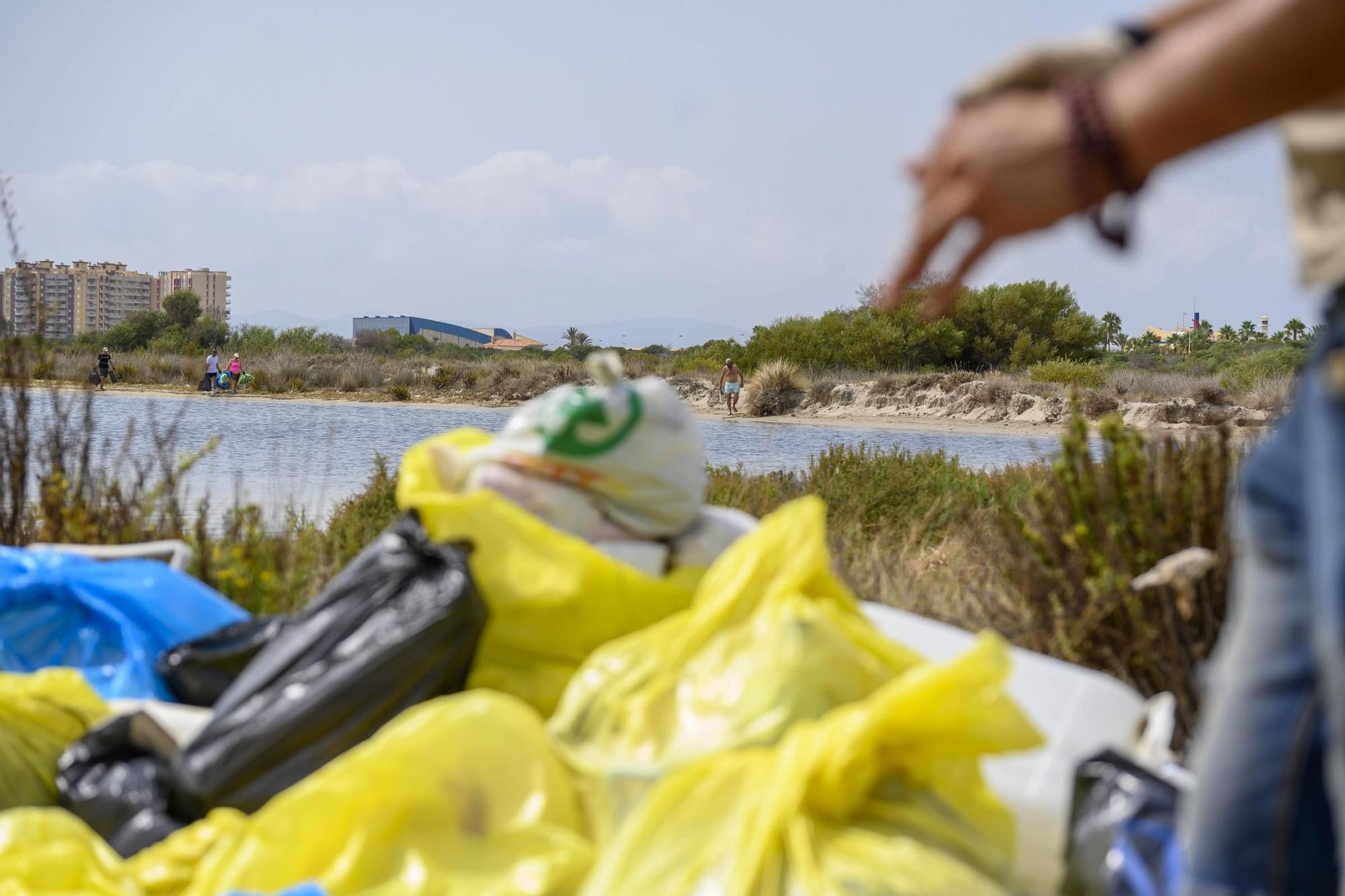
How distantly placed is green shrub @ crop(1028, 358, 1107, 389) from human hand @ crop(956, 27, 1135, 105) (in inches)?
1027

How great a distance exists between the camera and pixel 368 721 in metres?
2.21

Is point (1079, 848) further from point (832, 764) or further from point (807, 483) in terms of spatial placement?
point (807, 483)

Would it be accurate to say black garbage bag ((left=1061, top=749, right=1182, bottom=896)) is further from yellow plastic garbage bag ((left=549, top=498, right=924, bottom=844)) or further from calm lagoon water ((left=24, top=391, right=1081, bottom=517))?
calm lagoon water ((left=24, top=391, right=1081, bottom=517))

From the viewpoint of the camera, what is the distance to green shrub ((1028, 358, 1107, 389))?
2711cm

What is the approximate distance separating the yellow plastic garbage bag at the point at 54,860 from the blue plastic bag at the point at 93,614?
83 centimetres

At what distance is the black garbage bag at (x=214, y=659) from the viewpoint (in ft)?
8.90

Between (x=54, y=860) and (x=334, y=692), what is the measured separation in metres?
0.49

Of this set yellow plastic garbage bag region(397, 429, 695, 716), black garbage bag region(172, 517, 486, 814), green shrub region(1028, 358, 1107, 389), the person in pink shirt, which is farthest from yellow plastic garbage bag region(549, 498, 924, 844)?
the person in pink shirt

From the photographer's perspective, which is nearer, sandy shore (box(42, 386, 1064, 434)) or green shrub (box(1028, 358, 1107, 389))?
sandy shore (box(42, 386, 1064, 434))

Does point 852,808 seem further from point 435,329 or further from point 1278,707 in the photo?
point 435,329

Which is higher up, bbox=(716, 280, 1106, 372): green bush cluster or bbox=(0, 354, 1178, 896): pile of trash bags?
bbox=(716, 280, 1106, 372): green bush cluster

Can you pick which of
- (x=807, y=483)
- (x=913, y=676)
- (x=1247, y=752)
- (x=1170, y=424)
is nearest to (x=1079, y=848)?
(x=913, y=676)

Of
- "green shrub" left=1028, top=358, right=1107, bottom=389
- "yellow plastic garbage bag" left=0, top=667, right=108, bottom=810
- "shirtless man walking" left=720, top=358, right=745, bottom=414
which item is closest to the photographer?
"yellow plastic garbage bag" left=0, top=667, right=108, bottom=810

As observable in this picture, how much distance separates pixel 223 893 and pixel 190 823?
1.68ft
